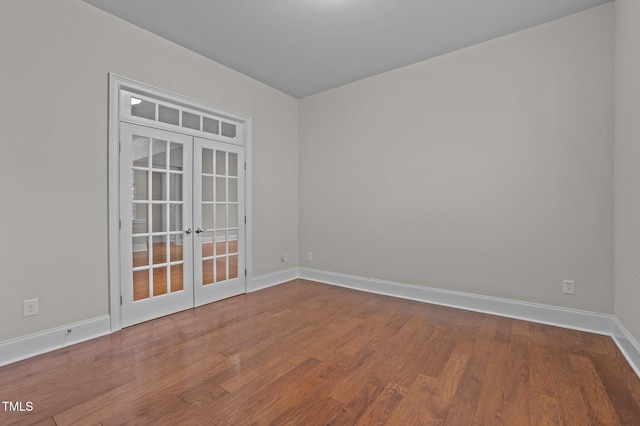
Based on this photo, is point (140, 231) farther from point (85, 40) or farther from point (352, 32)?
point (352, 32)

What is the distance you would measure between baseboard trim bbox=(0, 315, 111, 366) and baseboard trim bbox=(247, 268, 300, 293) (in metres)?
1.74

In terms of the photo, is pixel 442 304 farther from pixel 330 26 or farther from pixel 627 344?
pixel 330 26

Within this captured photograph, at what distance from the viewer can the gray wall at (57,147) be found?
2.26 m

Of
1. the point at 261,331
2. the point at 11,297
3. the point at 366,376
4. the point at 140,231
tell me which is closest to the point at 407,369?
the point at 366,376

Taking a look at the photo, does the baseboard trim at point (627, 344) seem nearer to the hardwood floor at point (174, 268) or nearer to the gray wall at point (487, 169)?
the gray wall at point (487, 169)

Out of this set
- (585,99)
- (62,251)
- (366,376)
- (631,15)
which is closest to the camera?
(366,376)

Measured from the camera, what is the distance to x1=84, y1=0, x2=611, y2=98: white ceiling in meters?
2.67

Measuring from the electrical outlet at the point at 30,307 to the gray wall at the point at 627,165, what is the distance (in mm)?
4671

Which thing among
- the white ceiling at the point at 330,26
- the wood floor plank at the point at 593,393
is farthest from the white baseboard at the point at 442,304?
the white ceiling at the point at 330,26

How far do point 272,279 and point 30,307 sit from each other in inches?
105

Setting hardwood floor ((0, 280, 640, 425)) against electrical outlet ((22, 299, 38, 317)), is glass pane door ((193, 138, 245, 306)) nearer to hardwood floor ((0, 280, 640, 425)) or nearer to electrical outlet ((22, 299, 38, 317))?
hardwood floor ((0, 280, 640, 425))

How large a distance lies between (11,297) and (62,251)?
45 cm

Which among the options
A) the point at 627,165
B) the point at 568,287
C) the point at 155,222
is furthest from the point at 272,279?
the point at 627,165

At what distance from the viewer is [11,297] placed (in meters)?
2.27
